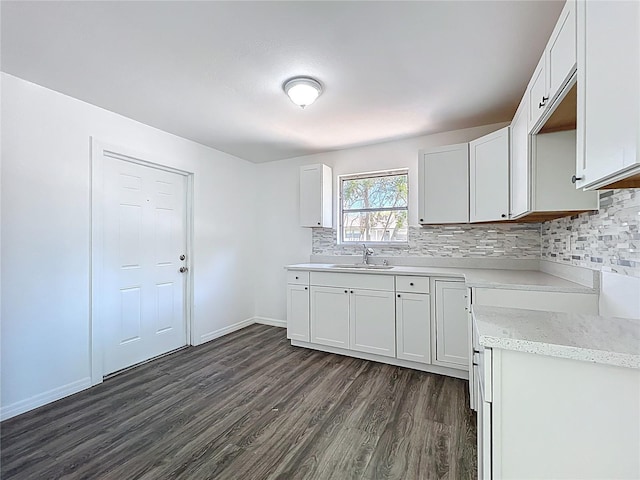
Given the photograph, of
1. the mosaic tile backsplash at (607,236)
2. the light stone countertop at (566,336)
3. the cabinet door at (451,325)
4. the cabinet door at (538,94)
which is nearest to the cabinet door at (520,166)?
the cabinet door at (538,94)

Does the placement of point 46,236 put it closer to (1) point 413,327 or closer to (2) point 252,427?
(2) point 252,427

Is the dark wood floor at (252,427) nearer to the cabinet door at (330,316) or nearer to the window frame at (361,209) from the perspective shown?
the cabinet door at (330,316)

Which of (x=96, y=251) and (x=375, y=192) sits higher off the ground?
(x=375, y=192)

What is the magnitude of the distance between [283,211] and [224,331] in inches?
72.1

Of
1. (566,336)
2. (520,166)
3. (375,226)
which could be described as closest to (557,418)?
(566,336)

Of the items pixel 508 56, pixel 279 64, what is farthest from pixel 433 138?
pixel 279 64

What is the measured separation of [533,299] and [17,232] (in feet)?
11.8

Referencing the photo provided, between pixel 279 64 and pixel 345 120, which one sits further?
pixel 345 120

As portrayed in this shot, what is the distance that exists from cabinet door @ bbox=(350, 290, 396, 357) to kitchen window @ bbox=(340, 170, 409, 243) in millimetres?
886

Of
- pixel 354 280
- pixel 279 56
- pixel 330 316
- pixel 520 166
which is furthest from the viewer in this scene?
pixel 330 316

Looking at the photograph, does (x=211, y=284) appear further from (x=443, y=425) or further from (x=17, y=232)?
(x=443, y=425)

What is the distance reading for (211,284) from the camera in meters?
3.82

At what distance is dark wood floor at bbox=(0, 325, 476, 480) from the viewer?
1644mm

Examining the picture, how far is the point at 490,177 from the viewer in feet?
8.54
